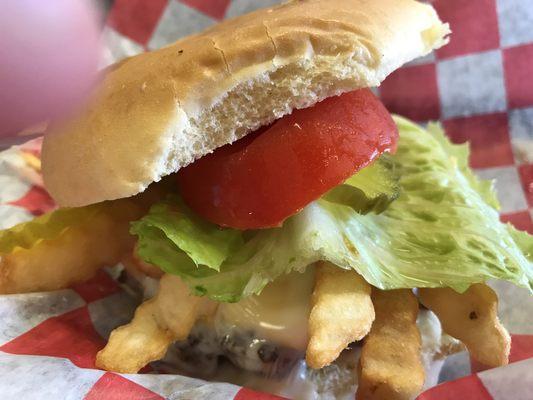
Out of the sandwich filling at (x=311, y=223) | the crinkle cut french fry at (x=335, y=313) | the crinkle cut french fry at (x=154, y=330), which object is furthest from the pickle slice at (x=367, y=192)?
the crinkle cut french fry at (x=154, y=330)

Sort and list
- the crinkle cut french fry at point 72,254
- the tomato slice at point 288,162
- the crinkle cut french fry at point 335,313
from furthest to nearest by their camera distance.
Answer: the crinkle cut french fry at point 72,254 → the tomato slice at point 288,162 → the crinkle cut french fry at point 335,313

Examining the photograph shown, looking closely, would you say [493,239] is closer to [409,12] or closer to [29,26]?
[409,12]

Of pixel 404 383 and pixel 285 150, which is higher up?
pixel 285 150

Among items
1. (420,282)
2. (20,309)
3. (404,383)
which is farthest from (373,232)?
(20,309)

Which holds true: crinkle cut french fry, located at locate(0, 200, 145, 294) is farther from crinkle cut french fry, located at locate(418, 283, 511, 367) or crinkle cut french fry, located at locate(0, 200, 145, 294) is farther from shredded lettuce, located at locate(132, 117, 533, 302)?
crinkle cut french fry, located at locate(418, 283, 511, 367)

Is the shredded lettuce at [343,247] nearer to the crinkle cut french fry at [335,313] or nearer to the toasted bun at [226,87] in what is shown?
the crinkle cut french fry at [335,313]

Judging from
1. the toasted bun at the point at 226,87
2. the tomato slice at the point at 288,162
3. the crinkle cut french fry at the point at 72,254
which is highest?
the toasted bun at the point at 226,87

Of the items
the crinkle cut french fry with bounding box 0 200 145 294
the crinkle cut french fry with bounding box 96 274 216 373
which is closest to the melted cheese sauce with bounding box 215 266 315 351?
the crinkle cut french fry with bounding box 96 274 216 373
